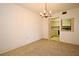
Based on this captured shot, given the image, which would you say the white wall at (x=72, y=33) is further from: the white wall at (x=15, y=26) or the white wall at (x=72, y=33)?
the white wall at (x=15, y=26)

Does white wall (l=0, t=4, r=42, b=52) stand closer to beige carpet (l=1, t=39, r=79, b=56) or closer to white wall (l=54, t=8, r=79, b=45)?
beige carpet (l=1, t=39, r=79, b=56)

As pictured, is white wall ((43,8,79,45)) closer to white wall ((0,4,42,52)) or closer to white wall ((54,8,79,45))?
white wall ((54,8,79,45))

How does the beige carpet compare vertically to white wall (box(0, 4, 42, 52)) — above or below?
below

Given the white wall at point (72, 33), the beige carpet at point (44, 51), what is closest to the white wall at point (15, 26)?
the beige carpet at point (44, 51)

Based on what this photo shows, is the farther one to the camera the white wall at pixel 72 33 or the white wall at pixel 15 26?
the white wall at pixel 72 33

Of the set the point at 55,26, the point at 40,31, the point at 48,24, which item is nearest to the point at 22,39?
the point at 40,31

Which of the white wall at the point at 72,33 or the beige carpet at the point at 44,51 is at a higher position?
the white wall at the point at 72,33

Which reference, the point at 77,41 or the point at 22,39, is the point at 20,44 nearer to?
the point at 22,39

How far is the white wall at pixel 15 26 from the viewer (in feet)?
9.60

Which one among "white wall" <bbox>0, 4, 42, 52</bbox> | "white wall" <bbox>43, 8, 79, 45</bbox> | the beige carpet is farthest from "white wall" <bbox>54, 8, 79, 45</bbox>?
"white wall" <bbox>0, 4, 42, 52</bbox>

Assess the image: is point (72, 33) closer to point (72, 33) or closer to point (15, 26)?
point (72, 33)

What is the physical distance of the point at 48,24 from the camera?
5.69 meters

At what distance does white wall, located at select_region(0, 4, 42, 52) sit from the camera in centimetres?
293

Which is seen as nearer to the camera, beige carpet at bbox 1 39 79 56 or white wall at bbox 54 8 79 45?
beige carpet at bbox 1 39 79 56
